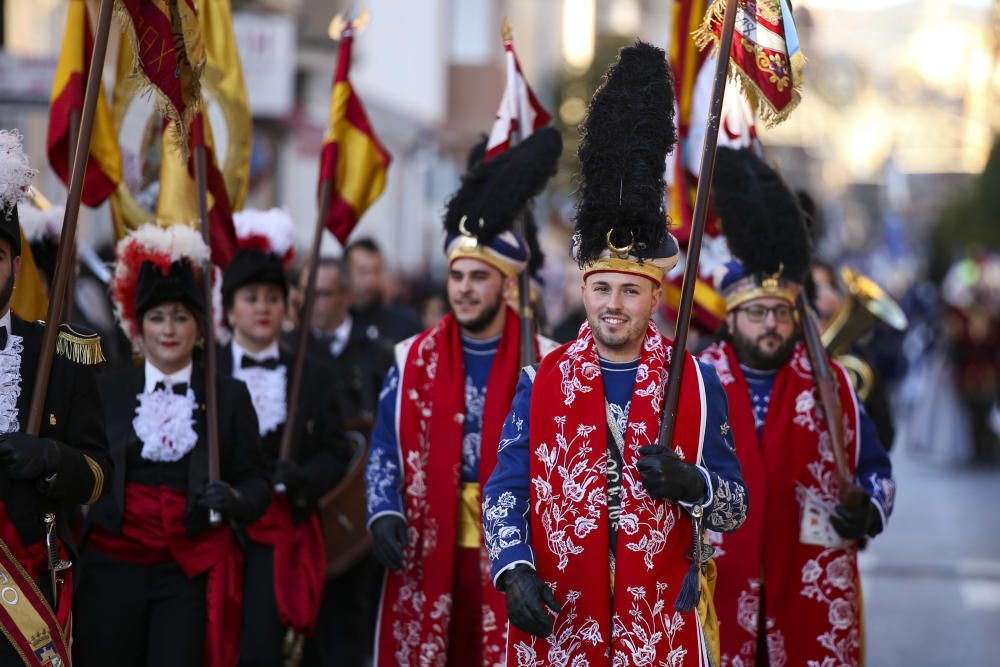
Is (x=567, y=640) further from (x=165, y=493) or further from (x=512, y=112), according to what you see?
(x=512, y=112)

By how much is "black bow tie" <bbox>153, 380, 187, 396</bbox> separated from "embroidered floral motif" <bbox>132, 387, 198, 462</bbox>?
2cm

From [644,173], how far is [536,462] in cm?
88

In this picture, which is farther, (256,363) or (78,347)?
(256,363)

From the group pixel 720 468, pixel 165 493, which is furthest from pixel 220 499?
pixel 720 468

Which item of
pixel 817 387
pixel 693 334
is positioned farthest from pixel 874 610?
pixel 817 387

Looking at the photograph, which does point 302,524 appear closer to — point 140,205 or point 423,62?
point 140,205

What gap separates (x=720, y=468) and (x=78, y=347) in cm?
194

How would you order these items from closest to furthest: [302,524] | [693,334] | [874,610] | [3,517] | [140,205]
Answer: [3,517], [302,524], [140,205], [693,334], [874,610]

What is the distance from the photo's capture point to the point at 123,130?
7.31 metres

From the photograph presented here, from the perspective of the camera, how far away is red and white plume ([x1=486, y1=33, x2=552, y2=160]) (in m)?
6.73

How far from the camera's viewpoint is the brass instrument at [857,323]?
711cm

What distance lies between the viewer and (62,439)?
470 centimetres

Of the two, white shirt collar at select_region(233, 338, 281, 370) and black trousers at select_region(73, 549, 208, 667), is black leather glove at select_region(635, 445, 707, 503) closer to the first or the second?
black trousers at select_region(73, 549, 208, 667)

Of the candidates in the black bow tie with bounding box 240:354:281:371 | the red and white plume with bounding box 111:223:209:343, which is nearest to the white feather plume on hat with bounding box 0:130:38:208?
the red and white plume with bounding box 111:223:209:343
